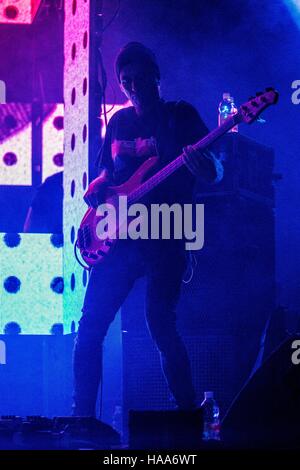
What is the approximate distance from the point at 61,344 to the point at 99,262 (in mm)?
1027

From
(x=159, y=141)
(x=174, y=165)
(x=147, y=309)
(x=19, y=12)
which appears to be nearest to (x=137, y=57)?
(x=159, y=141)

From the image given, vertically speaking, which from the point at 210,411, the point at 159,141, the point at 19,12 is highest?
the point at 19,12

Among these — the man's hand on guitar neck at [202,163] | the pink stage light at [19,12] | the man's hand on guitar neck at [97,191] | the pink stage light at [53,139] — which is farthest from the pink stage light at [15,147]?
the man's hand on guitar neck at [202,163]

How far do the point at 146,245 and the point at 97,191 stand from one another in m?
0.35

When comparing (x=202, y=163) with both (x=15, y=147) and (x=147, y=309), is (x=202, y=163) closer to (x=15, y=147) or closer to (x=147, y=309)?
(x=147, y=309)

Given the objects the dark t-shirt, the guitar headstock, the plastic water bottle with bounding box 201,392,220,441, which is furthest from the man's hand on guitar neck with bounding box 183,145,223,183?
the plastic water bottle with bounding box 201,392,220,441

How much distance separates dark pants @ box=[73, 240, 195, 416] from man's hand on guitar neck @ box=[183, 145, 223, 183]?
0.34m

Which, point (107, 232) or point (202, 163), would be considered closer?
point (202, 163)

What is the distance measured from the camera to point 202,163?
165 inches

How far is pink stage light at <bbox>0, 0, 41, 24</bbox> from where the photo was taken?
18.7 ft

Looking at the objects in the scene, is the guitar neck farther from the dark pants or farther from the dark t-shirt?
the dark pants

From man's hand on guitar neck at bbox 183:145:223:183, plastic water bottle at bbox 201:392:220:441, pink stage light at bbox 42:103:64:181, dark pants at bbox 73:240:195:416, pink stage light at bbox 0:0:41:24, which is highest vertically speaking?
pink stage light at bbox 0:0:41:24

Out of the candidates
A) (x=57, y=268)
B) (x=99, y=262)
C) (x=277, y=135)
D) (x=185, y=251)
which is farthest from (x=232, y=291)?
(x=277, y=135)

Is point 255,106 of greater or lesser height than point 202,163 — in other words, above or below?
above
